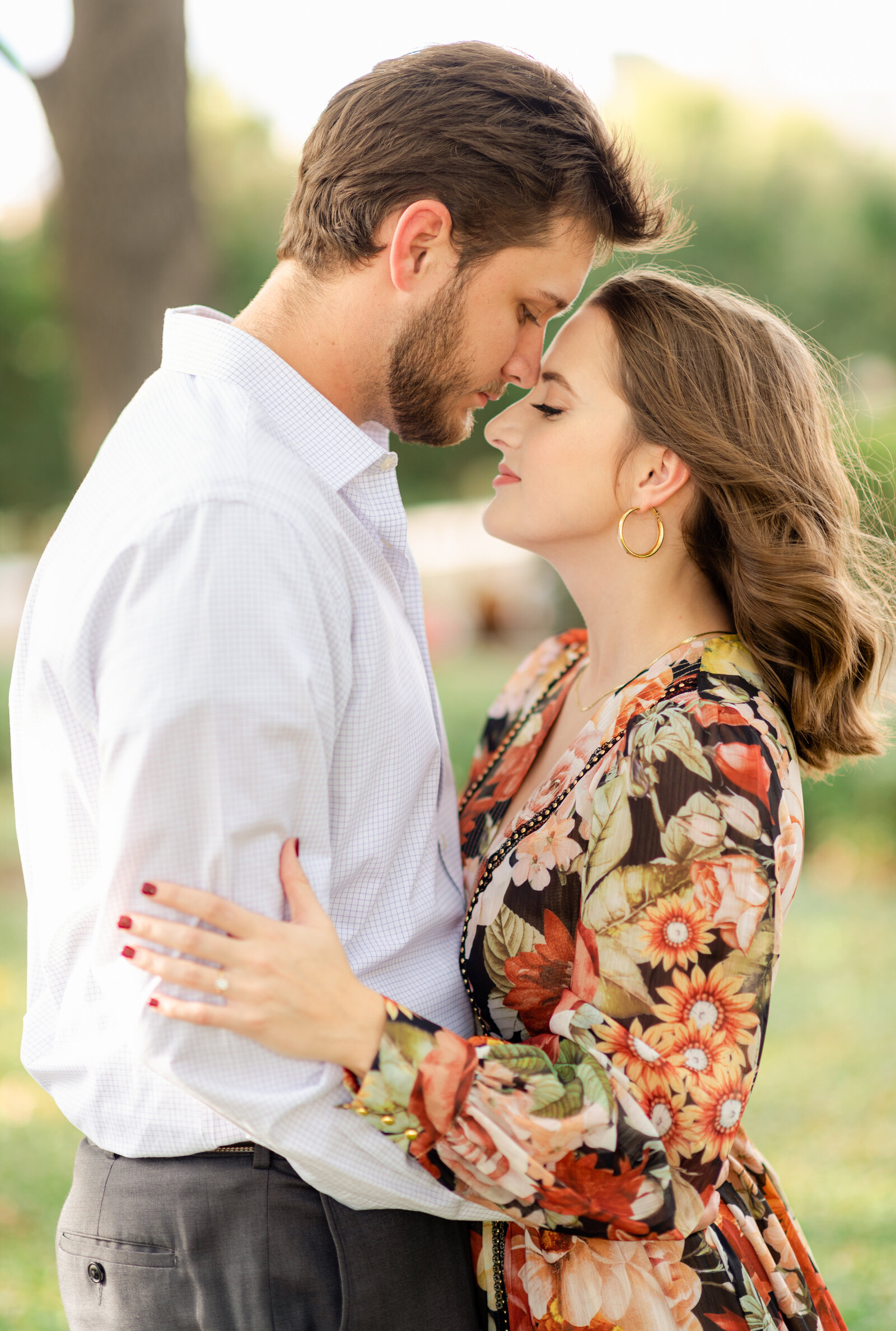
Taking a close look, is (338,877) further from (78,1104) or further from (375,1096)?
(78,1104)

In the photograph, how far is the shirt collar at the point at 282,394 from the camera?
5.67ft

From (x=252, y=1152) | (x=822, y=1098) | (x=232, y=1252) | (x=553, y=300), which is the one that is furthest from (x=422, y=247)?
(x=822, y=1098)

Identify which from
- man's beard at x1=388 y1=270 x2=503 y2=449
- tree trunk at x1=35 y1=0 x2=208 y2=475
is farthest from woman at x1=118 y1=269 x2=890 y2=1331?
tree trunk at x1=35 y1=0 x2=208 y2=475

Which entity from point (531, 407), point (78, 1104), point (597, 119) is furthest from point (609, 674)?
point (78, 1104)

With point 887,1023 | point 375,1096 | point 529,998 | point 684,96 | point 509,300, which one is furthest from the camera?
point 684,96

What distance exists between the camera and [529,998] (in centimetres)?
195

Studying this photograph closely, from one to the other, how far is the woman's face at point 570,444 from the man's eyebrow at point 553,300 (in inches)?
5.4

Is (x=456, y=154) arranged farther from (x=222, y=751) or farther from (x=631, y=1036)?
A: (x=631, y=1036)

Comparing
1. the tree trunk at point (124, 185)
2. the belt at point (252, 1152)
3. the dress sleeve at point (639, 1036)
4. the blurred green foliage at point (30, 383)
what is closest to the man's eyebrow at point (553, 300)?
the dress sleeve at point (639, 1036)

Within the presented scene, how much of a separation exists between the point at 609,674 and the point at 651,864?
26.6 inches

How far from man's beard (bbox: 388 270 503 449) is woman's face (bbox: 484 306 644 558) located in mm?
185

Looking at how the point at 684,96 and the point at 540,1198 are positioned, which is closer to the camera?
the point at 540,1198

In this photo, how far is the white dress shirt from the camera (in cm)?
141

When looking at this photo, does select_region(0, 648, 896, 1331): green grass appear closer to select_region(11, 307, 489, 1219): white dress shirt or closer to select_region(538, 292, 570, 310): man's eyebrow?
select_region(11, 307, 489, 1219): white dress shirt
